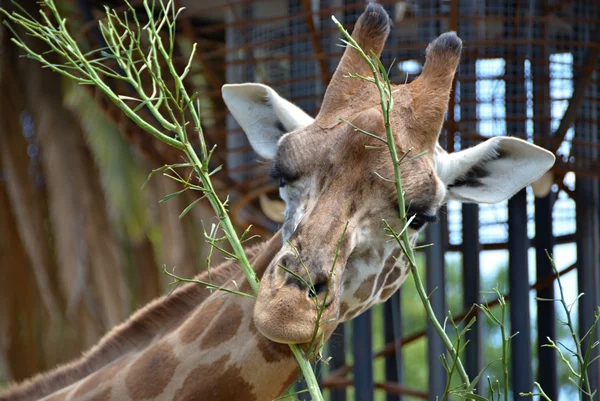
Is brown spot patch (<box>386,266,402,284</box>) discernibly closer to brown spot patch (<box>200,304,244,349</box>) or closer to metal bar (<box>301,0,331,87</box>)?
brown spot patch (<box>200,304,244,349</box>)

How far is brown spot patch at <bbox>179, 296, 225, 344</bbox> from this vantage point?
9.64ft

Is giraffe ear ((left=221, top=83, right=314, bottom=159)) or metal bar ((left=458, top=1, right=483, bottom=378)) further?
metal bar ((left=458, top=1, right=483, bottom=378))

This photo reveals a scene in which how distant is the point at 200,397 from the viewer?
2822 millimetres

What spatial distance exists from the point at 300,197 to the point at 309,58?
1.96 meters

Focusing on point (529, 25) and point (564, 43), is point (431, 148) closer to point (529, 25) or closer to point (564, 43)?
point (564, 43)

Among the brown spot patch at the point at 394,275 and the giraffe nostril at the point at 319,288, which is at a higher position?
the giraffe nostril at the point at 319,288

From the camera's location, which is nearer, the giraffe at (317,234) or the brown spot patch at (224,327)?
the giraffe at (317,234)

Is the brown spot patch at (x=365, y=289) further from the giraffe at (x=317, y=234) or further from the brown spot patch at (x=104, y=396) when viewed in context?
the brown spot patch at (x=104, y=396)

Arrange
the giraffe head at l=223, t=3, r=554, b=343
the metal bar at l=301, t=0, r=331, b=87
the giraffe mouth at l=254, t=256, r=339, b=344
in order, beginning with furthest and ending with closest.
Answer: the metal bar at l=301, t=0, r=331, b=87 → the giraffe head at l=223, t=3, r=554, b=343 → the giraffe mouth at l=254, t=256, r=339, b=344

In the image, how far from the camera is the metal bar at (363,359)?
17.2 ft

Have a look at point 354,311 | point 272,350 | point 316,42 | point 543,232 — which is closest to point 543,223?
point 543,232

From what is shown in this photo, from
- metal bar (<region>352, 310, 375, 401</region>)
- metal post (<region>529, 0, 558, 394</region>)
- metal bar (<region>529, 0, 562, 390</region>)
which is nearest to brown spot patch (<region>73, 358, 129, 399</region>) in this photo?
metal post (<region>529, 0, 558, 394</region>)

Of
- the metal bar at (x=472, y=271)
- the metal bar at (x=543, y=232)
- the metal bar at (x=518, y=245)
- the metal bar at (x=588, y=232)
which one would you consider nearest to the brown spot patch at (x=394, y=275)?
the metal bar at (x=518, y=245)

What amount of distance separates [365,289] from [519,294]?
2199 millimetres
